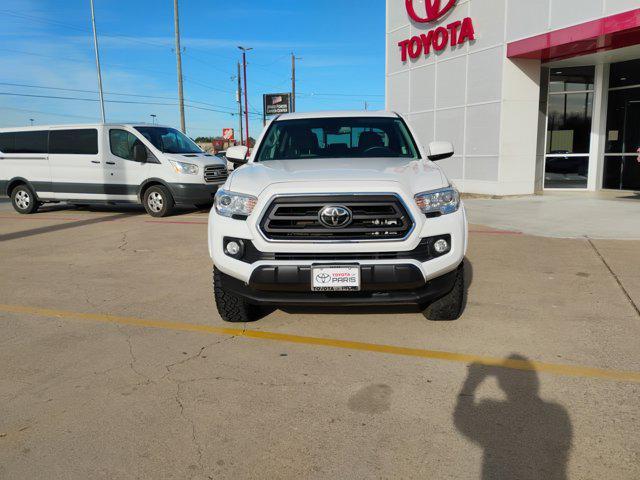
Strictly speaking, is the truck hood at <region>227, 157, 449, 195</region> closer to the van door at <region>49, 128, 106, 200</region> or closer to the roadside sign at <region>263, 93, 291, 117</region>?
the van door at <region>49, 128, 106, 200</region>

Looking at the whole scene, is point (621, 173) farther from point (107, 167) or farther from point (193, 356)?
point (193, 356)

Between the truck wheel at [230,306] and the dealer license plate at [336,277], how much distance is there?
2.56 feet

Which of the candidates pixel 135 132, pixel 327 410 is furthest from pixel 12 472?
pixel 135 132

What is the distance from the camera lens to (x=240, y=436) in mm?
2773

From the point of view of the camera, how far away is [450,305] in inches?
167

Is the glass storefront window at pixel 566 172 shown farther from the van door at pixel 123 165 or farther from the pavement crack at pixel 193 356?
the pavement crack at pixel 193 356

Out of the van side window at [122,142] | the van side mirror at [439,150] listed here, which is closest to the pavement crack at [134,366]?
the van side mirror at [439,150]

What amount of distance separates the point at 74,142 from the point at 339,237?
1011cm

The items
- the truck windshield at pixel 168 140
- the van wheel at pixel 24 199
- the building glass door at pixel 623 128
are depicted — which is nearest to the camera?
the truck windshield at pixel 168 140

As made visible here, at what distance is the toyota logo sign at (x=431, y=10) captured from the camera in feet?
49.6

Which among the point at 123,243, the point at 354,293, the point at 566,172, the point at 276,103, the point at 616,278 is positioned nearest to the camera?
the point at 354,293

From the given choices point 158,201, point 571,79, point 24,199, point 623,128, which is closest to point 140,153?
point 158,201

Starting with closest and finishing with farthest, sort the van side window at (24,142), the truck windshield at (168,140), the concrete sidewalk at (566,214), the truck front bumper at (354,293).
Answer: the truck front bumper at (354,293) < the concrete sidewalk at (566,214) < the truck windshield at (168,140) < the van side window at (24,142)

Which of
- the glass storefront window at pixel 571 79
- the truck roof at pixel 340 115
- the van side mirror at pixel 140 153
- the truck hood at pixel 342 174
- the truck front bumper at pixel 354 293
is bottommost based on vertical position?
the truck front bumper at pixel 354 293
